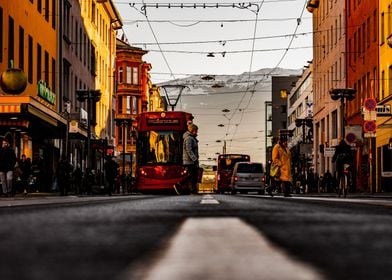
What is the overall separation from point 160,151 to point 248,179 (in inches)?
549

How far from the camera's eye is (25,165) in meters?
31.0

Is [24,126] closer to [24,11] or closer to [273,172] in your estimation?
[24,11]

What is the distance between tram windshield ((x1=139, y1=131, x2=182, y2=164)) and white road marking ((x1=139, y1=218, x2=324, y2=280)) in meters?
31.6

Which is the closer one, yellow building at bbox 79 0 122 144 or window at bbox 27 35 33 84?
window at bbox 27 35 33 84

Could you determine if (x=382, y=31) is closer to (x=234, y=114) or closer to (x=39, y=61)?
(x=39, y=61)

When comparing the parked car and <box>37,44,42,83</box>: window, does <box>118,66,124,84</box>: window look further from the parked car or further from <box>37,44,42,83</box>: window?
<box>37,44,42,83</box>: window

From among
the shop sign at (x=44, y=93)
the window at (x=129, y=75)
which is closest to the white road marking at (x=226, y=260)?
the shop sign at (x=44, y=93)

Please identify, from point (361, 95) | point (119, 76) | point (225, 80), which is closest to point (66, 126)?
point (361, 95)

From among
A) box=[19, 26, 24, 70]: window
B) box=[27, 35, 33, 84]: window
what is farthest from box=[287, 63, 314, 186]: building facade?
box=[19, 26, 24, 70]: window

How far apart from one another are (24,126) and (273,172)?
Answer: 1197 cm

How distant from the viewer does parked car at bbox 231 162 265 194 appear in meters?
48.2

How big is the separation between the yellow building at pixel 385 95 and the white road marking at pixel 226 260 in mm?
40400

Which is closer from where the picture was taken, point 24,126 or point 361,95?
point 24,126

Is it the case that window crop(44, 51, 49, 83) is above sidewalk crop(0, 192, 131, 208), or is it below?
above
